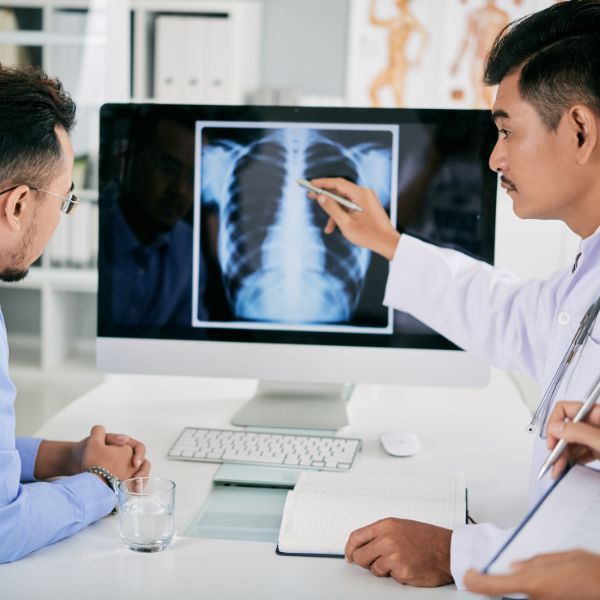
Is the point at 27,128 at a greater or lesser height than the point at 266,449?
greater

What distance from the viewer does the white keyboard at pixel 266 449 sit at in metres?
1.33

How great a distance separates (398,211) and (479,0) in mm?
3493

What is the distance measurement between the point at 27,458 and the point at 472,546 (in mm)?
664

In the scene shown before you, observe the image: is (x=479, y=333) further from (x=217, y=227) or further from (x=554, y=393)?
(x=217, y=227)

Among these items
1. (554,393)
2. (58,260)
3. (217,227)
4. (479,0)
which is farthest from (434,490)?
(479,0)

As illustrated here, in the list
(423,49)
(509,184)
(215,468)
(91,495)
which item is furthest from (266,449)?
(423,49)

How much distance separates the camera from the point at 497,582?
698mm

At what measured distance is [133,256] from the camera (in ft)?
5.09

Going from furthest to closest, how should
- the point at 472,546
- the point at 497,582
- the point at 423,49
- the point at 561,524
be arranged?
the point at 423,49, the point at 472,546, the point at 561,524, the point at 497,582

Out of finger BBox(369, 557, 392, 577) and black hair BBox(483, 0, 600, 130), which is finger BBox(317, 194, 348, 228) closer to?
black hair BBox(483, 0, 600, 130)

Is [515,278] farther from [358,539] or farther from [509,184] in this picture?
[358,539]

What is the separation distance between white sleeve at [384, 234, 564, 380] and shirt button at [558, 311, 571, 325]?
0.19 meters

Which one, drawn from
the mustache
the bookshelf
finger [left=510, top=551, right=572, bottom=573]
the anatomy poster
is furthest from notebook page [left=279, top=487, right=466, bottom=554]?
the anatomy poster

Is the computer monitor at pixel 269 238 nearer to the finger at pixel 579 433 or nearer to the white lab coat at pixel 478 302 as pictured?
the white lab coat at pixel 478 302
